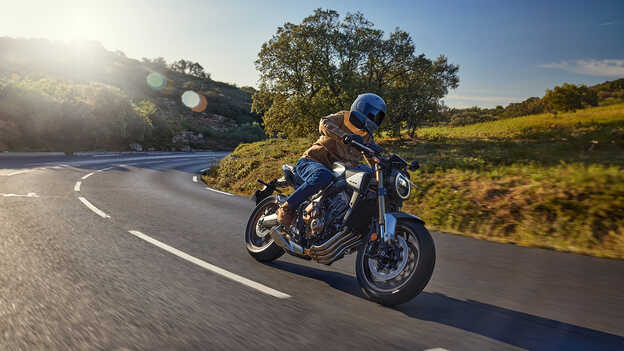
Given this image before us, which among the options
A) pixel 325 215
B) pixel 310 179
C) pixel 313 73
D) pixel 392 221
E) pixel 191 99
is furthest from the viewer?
pixel 191 99

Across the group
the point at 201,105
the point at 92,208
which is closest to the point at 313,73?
the point at 92,208

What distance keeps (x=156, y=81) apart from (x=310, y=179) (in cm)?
9454

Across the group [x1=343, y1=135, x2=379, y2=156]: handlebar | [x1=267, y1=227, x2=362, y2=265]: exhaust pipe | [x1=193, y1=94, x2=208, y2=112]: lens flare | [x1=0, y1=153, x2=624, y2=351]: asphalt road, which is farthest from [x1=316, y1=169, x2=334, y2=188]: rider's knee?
[x1=193, y1=94, x2=208, y2=112]: lens flare

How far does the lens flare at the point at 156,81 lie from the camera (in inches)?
3366

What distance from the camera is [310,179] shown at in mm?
4207

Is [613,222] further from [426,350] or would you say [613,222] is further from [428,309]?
[426,350]

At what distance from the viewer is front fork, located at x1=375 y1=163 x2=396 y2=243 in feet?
11.5

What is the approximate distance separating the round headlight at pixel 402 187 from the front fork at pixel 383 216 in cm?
12

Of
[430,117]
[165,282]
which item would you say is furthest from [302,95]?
[165,282]

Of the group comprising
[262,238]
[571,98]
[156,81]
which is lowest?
[262,238]

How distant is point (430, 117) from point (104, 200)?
22787 mm

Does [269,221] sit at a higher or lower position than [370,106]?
lower

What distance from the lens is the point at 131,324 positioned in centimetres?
302

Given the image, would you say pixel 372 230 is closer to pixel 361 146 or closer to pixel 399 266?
pixel 399 266
